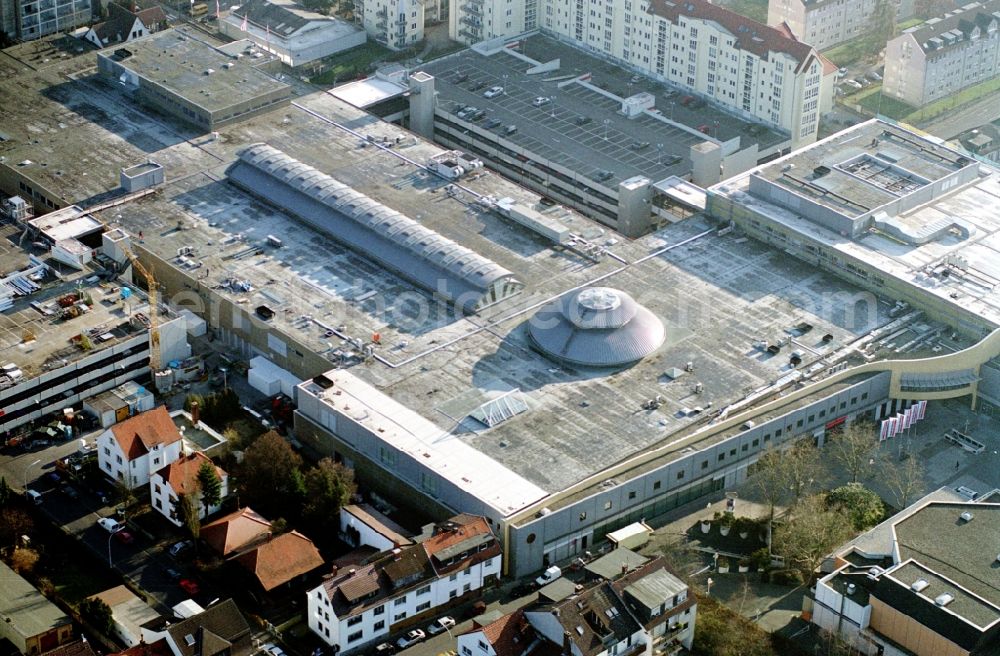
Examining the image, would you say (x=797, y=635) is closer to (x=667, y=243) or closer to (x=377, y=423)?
(x=377, y=423)

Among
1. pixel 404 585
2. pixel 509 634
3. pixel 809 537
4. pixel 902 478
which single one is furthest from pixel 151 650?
pixel 902 478

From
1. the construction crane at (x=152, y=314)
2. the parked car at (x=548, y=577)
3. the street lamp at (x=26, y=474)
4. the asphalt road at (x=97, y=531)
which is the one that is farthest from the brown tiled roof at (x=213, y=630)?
the construction crane at (x=152, y=314)

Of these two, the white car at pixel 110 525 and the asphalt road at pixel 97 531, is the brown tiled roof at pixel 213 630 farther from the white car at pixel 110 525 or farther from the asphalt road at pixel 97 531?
the white car at pixel 110 525

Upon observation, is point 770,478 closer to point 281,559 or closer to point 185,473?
point 281,559

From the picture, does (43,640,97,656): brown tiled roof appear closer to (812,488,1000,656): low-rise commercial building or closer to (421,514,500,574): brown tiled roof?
(421,514,500,574): brown tiled roof

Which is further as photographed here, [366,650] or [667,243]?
[667,243]

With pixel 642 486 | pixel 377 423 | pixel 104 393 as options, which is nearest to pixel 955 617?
pixel 642 486

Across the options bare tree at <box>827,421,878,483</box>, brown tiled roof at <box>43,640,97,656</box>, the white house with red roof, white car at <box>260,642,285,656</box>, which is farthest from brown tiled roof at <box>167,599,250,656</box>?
bare tree at <box>827,421,878,483</box>
